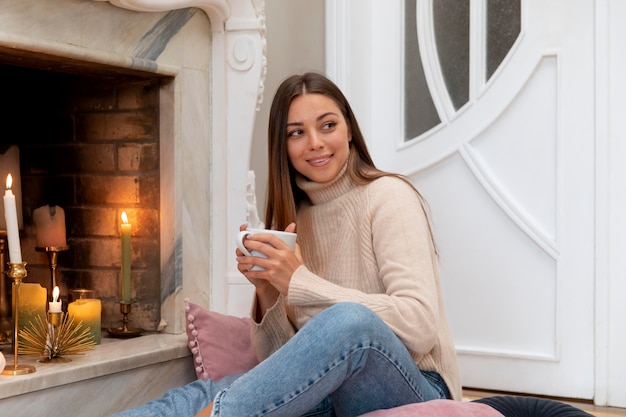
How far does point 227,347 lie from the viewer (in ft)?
7.15

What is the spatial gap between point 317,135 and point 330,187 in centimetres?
13

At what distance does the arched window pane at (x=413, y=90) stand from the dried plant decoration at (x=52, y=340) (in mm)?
1408

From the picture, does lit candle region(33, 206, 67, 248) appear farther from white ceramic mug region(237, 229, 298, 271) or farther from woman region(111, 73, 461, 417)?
white ceramic mug region(237, 229, 298, 271)

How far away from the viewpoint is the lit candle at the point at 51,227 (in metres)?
2.38

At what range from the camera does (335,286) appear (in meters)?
1.79

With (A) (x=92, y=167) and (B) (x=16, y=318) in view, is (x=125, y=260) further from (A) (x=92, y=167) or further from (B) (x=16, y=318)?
(B) (x=16, y=318)

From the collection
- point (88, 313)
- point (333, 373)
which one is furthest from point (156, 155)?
point (333, 373)

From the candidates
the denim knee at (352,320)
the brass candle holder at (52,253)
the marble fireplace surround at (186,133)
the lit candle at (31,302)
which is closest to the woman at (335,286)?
the denim knee at (352,320)

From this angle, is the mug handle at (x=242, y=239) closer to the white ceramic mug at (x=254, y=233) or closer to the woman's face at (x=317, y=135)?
the white ceramic mug at (x=254, y=233)

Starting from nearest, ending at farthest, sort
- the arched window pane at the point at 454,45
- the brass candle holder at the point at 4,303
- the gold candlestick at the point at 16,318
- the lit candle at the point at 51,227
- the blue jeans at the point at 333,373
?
1. the blue jeans at the point at 333,373
2. the gold candlestick at the point at 16,318
3. the brass candle holder at the point at 4,303
4. the lit candle at the point at 51,227
5. the arched window pane at the point at 454,45

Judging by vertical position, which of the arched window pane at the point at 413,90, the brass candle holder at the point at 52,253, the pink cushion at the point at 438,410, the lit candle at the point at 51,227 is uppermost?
the arched window pane at the point at 413,90

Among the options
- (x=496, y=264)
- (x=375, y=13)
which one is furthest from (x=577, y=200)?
(x=375, y=13)

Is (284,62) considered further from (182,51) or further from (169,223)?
(169,223)

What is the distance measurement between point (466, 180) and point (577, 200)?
38cm
